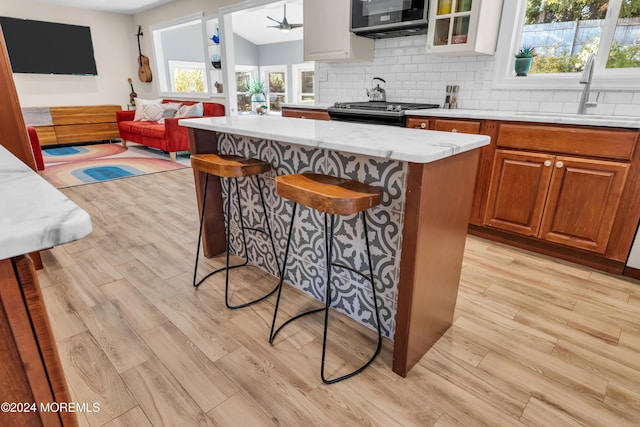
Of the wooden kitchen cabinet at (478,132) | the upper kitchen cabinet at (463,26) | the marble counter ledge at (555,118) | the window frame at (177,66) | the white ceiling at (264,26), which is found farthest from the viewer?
the white ceiling at (264,26)

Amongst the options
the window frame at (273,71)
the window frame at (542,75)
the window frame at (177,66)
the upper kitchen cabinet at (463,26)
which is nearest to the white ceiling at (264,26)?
the window frame at (273,71)

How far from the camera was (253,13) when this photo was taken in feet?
27.4

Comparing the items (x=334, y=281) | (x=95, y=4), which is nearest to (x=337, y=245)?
(x=334, y=281)

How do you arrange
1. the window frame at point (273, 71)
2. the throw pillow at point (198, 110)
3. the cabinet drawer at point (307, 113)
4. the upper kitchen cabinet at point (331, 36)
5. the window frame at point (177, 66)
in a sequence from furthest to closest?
the window frame at point (273, 71) → the window frame at point (177, 66) → the throw pillow at point (198, 110) → the cabinet drawer at point (307, 113) → the upper kitchen cabinet at point (331, 36)

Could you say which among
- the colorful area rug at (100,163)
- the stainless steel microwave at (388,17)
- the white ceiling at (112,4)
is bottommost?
the colorful area rug at (100,163)

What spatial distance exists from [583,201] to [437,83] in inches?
64.5

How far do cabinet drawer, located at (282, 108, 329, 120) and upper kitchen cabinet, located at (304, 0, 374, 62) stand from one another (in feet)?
1.84

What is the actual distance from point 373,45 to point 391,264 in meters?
2.89

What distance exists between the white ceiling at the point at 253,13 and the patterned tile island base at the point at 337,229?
310cm

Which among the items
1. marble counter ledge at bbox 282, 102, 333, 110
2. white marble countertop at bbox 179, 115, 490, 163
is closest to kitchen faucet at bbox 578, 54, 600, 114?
white marble countertop at bbox 179, 115, 490, 163

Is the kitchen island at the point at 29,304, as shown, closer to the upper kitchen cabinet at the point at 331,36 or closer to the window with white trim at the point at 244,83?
the upper kitchen cabinet at the point at 331,36

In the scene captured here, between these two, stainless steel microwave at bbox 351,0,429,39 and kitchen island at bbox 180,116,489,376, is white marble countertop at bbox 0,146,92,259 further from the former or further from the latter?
stainless steel microwave at bbox 351,0,429,39

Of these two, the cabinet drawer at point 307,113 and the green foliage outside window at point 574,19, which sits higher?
the green foliage outside window at point 574,19

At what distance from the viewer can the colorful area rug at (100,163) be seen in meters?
4.43
